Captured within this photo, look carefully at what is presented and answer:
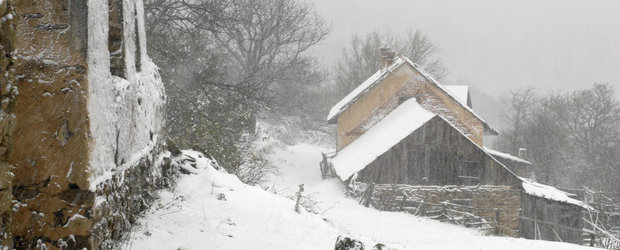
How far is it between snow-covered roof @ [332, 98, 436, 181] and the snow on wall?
15.0 metres

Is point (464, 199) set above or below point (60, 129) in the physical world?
below

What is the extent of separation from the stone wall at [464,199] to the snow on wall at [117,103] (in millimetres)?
15151

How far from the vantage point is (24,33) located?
3.12m

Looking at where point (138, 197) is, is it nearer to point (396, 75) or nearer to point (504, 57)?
point (396, 75)

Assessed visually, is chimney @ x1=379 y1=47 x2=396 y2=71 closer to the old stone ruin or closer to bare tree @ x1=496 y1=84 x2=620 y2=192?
bare tree @ x1=496 y1=84 x2=620 y2=192

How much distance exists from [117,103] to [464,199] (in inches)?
713

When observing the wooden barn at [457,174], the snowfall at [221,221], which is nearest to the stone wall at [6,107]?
the snowfall at [221,221]

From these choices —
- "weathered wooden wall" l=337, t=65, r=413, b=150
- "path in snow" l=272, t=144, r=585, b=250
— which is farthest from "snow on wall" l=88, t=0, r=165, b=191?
"weathered wooden wall" l=337, t=65, r=413, b=150

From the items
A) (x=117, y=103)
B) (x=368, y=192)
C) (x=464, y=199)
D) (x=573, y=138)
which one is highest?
(x=573, y=138)

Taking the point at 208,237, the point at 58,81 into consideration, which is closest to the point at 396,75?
the point at 208,237

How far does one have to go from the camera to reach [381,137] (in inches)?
854

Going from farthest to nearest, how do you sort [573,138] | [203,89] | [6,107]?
1. [573,138]
2. [203,89]
3. [6,107]

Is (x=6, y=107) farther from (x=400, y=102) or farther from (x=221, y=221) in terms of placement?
(x=400, y=102)

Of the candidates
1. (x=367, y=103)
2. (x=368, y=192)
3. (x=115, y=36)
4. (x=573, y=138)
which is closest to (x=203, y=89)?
(x=368, y=192)
